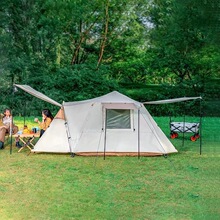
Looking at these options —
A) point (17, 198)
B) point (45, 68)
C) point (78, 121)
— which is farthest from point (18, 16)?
point (17, 198)

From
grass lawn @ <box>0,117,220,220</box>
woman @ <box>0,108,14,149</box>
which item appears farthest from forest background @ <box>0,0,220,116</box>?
grass lawn @ <box>0,117,220,220</box>

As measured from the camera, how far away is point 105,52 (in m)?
27.0

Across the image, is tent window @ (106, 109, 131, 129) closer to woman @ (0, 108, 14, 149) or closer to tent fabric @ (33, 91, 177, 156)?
tent fabric @ (33, 91, 177, 156)

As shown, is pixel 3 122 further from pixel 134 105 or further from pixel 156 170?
pixel 156 170

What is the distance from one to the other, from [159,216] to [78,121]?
187 inches

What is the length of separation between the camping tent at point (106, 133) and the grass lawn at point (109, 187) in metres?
0.24

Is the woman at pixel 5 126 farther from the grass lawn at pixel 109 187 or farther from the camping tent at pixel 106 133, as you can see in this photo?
the camping tent at pixel 106 133

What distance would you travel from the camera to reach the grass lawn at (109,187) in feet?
18.4

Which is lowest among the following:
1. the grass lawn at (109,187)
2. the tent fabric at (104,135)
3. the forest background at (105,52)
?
the grass lawn at (109,187)

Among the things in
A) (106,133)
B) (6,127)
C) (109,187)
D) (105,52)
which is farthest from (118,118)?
(105,52)

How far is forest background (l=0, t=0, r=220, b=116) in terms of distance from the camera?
71.2 ft

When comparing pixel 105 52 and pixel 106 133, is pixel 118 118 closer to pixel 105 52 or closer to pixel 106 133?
pixel 106 133

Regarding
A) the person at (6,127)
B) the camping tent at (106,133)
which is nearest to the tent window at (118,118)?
the camping tent at (106,133)

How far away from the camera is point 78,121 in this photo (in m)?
9.91
